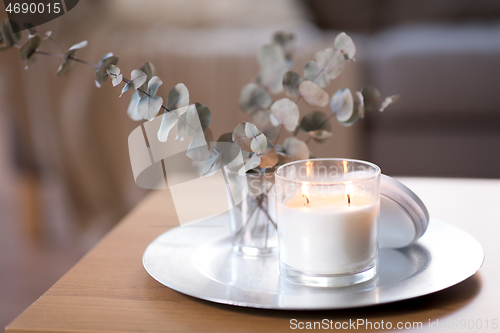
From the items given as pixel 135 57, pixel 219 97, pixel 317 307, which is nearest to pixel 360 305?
pixel 317 307

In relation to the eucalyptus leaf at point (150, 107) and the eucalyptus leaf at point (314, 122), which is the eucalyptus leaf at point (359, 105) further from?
the eucalyptus leaf at point (150, 107)

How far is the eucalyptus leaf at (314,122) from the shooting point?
1.61ft

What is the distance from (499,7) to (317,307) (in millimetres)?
1628

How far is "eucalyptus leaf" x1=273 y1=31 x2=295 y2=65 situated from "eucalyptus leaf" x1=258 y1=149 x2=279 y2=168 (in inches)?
7.7

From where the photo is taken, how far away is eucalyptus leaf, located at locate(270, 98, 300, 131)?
44 centimetres

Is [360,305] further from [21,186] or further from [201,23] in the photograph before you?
[201,23]

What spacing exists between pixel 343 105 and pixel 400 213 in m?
0.11

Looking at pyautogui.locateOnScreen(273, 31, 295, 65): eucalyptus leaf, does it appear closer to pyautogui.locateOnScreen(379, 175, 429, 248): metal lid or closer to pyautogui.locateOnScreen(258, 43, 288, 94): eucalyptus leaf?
pyautogui.locateOnScreen(258, 43, 288, 94): eucalyptus leaf

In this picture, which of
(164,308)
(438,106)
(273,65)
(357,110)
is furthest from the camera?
(438,106)

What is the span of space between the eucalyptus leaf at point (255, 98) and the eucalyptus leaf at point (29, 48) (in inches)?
8.5

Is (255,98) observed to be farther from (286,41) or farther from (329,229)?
(329,229)

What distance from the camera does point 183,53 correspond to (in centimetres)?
150

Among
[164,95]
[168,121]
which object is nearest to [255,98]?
[168,121]

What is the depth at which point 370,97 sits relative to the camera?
49 cm
